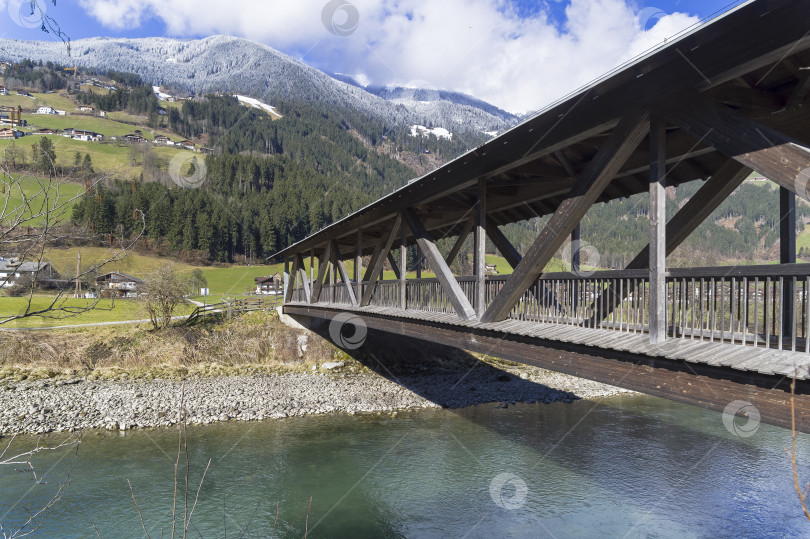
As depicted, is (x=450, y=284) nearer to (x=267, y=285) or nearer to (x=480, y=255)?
(x=480, y=255)

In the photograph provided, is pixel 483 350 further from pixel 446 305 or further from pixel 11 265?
pixel 11 265

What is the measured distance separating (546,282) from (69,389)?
18183 mm

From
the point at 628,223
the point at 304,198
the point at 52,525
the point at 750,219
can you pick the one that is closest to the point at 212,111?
the point at 304,198

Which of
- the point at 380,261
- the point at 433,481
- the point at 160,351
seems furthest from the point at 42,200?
the point at 160,351

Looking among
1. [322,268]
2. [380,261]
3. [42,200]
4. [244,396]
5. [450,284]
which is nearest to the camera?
[42,200]

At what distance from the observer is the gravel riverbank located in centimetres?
1585

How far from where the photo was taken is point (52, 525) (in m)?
9.20

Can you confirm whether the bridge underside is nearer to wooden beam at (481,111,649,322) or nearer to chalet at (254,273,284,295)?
wooden beam at (481,111,649,322)

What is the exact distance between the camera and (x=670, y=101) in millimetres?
4473

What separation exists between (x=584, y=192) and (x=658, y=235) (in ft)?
2.88

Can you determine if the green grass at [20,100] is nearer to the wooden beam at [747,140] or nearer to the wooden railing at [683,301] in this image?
the wooden railing at [683,301]

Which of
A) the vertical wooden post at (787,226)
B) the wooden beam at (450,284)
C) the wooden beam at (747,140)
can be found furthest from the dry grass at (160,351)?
the wooden beam at (747,140)

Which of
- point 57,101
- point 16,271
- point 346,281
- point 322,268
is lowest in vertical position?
point 346,281

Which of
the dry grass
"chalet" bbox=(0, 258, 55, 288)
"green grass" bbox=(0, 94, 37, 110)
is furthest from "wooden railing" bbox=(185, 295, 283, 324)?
"green grass" bbox=(0, 94, 37, 110)
